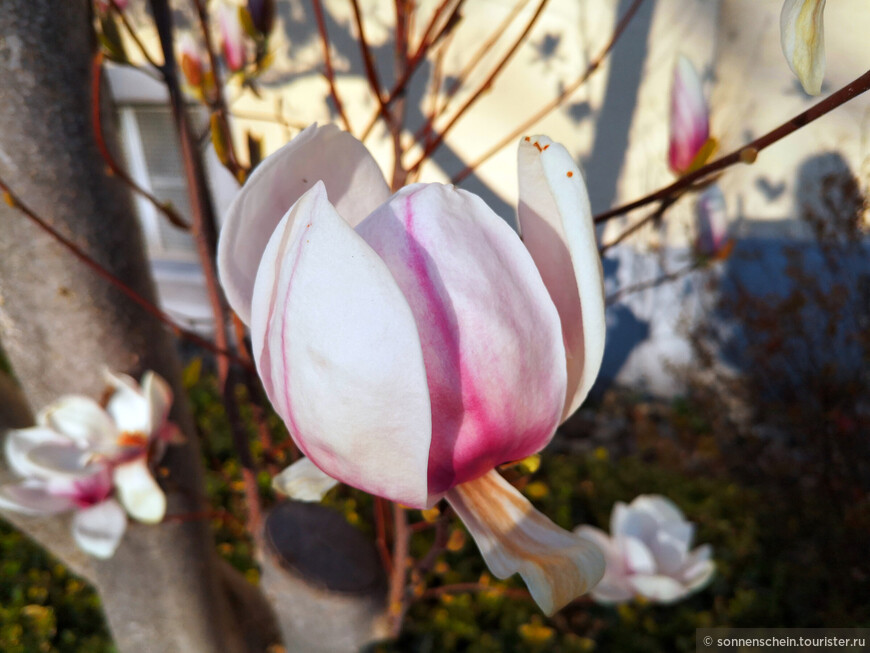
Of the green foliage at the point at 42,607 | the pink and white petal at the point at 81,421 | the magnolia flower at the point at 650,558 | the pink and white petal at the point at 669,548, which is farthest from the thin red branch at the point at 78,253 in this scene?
the green foliage at the point at 42,607

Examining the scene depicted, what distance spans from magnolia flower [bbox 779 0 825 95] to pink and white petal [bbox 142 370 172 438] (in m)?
0.59

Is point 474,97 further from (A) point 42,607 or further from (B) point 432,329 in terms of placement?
(A) point 42,607

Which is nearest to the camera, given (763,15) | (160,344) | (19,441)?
(19,441)

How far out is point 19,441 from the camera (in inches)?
24.2

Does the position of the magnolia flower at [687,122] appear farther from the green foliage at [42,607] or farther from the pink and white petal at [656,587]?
the green foliage at [42,607]

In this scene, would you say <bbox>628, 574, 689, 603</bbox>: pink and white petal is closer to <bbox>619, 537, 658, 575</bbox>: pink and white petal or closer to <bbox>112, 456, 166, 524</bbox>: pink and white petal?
<bbox>619, 537, 658, 575</bbox>: pink and white petal

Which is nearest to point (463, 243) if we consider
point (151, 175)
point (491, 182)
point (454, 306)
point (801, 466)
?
point (454, 306)

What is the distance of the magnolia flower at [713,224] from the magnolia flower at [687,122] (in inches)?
11.3

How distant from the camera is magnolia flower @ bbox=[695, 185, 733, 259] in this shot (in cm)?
92

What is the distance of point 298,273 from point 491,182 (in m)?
2.15

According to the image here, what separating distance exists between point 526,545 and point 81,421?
1.70 ft

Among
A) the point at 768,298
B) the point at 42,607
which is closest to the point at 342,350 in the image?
the point at 42,607

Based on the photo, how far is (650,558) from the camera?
0.89 metres

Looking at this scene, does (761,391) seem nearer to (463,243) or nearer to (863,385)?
(863,385)
